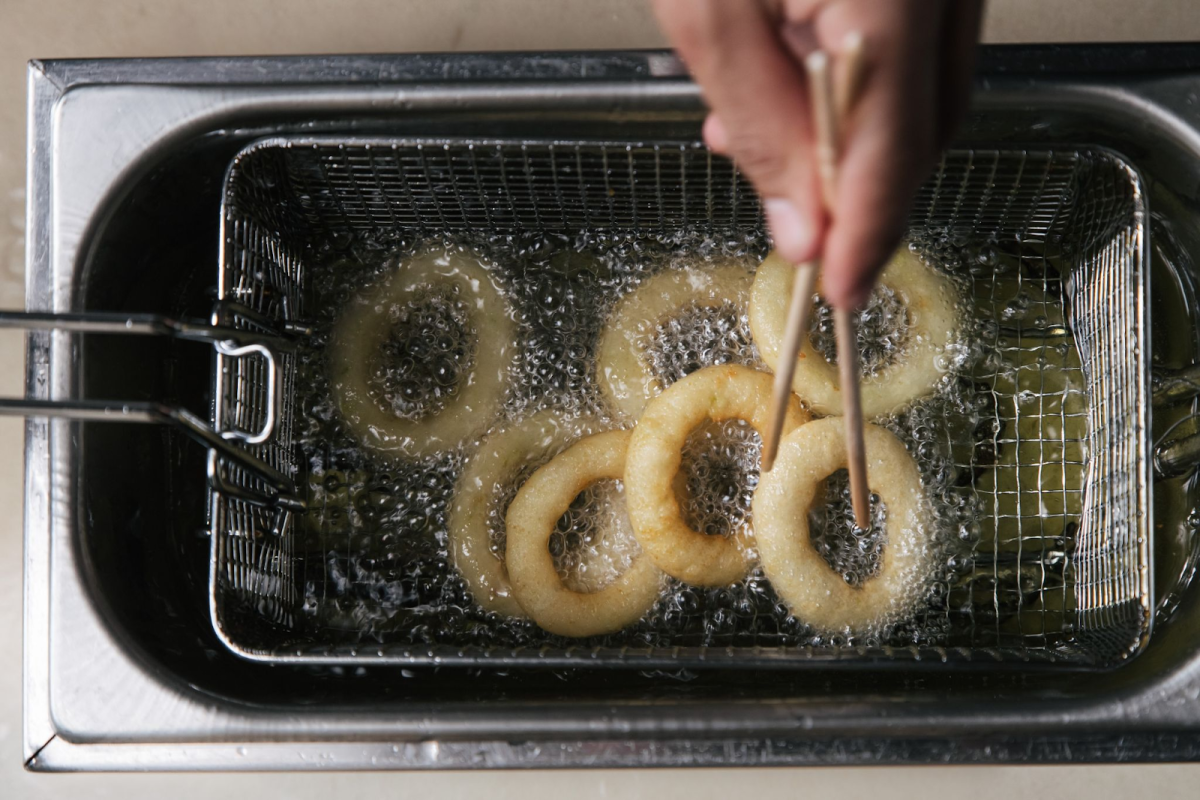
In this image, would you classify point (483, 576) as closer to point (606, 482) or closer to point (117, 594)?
point (606, 482)

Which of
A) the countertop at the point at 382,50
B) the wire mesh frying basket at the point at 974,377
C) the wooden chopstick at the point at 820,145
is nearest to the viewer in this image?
the wooden chopstick at the point at 820,145

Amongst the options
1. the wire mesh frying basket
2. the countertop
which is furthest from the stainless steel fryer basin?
the countertop

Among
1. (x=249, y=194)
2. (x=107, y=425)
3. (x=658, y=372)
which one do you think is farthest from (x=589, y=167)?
(x=107, y=425)

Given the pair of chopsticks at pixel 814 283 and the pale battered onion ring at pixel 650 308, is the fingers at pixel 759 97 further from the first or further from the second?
the pale battered onion ring at pixel 650 308

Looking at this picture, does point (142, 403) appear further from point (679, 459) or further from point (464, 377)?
point (679, 459)

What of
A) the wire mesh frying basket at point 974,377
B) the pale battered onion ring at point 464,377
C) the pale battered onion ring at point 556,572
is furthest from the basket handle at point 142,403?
the pale battered onion ring at point 556,572

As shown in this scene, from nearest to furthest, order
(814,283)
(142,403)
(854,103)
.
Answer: (854,103) → (814,283) → (142,403)

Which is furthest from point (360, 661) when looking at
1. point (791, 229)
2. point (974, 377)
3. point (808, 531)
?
point (974, 377)
